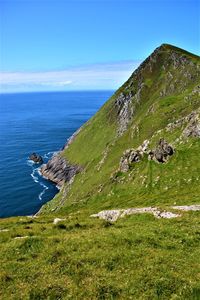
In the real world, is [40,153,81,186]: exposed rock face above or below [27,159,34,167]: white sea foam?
below

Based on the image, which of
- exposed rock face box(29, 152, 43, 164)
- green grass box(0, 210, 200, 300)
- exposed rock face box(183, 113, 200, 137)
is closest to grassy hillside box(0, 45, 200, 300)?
green grass box(0, 210, 200, 300)

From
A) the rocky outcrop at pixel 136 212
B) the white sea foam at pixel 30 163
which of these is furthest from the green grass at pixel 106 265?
the white sea foam at pixel 30 163

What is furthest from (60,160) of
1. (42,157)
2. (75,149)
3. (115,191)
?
(115,191)

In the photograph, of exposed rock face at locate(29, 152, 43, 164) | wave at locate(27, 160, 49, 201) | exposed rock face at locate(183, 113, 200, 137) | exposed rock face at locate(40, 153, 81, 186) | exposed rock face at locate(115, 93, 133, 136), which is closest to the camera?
exposed rock face at locate(183, 113, 200, 137)

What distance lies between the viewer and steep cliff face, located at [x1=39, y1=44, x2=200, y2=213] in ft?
196

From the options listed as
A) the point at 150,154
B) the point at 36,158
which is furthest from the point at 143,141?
the point at 36,158

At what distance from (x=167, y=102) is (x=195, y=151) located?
198 feet

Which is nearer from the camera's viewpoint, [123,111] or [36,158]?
[123,111]

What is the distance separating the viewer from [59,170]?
158 meters

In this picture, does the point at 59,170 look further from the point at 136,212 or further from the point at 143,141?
the point at 136,212

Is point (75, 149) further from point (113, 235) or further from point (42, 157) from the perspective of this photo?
point (113, 235)

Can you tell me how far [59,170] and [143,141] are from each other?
6834 centimetres

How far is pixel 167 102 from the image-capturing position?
4660 inches

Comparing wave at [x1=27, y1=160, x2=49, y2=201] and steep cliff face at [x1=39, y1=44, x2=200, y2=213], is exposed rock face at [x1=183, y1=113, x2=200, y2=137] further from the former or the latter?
wave at [x1=27, y1=160, x2=49, y2=201]
